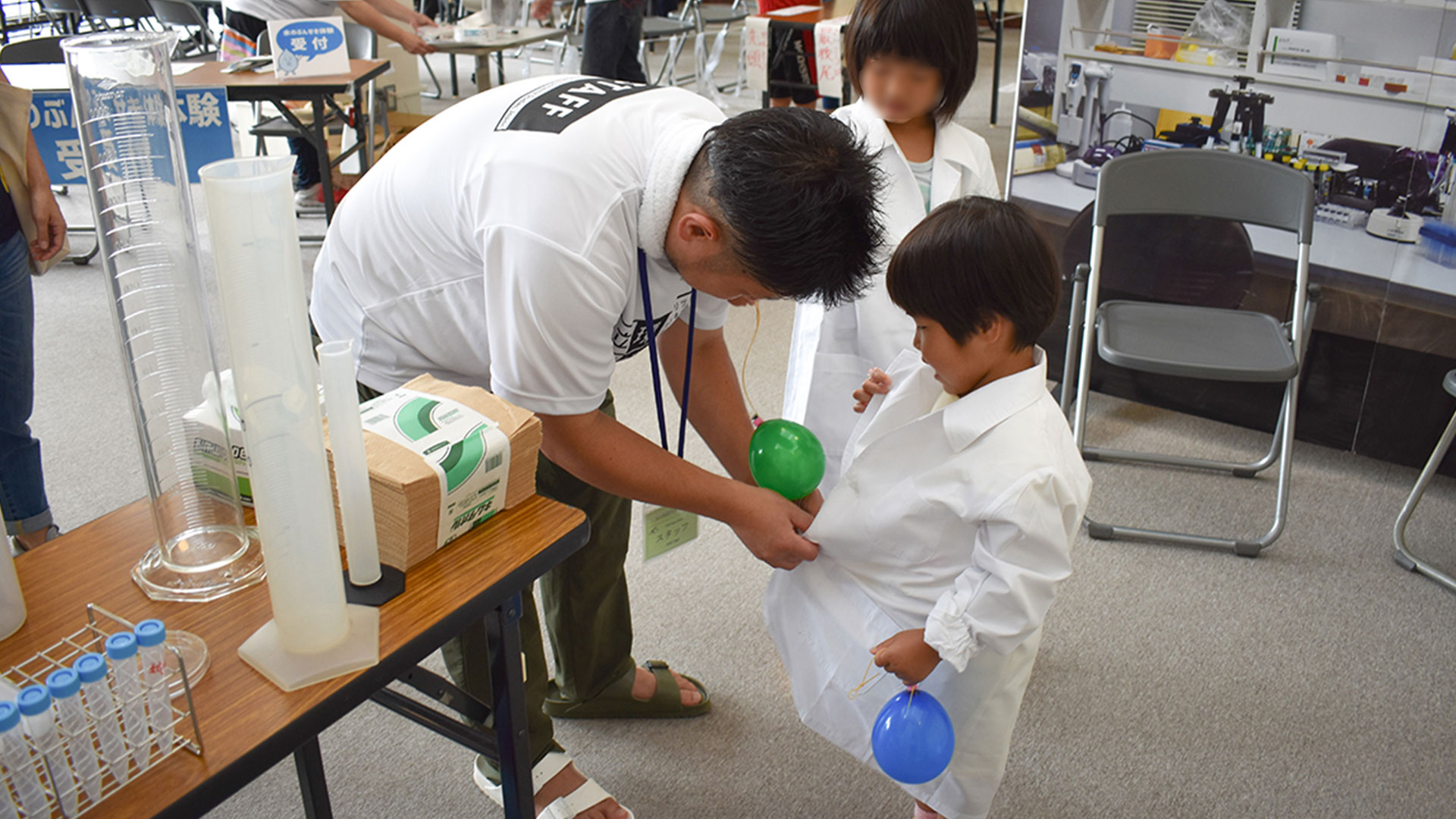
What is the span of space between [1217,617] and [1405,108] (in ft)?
4.39

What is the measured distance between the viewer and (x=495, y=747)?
1269mm

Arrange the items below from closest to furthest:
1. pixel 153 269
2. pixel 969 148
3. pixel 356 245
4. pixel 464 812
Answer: pixel 153 269 < pixel 356 245 < pixel 464 812 < pixel 969 148

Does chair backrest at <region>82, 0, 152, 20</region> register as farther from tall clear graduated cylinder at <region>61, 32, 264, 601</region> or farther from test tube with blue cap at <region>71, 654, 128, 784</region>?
test tube with blue cap at <region>71, 654, 128, 784</region>

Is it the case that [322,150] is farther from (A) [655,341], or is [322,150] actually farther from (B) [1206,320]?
(B) [1206,320]

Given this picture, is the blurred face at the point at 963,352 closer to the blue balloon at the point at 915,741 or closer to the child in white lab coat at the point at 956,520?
the child in white lab coat at the point at 956,520

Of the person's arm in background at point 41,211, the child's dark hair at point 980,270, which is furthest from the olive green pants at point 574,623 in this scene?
the person's arm in background at point 41,211

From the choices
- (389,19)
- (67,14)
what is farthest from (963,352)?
(67,14)

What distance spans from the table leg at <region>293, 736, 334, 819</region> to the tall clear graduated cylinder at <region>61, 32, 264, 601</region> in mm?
532

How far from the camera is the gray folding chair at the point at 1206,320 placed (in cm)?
237

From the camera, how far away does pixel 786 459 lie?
1.48m

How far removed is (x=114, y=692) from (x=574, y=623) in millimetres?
965

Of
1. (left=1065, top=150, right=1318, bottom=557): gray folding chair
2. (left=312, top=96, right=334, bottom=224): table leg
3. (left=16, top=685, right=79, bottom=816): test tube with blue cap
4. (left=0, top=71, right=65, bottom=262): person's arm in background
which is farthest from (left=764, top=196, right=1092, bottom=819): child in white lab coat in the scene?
(left=312, top=96, right=334, bottom=224): table leg

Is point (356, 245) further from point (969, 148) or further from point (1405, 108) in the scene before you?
point (1405, 108)

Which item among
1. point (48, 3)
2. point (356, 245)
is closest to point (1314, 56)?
point (356, 245)
